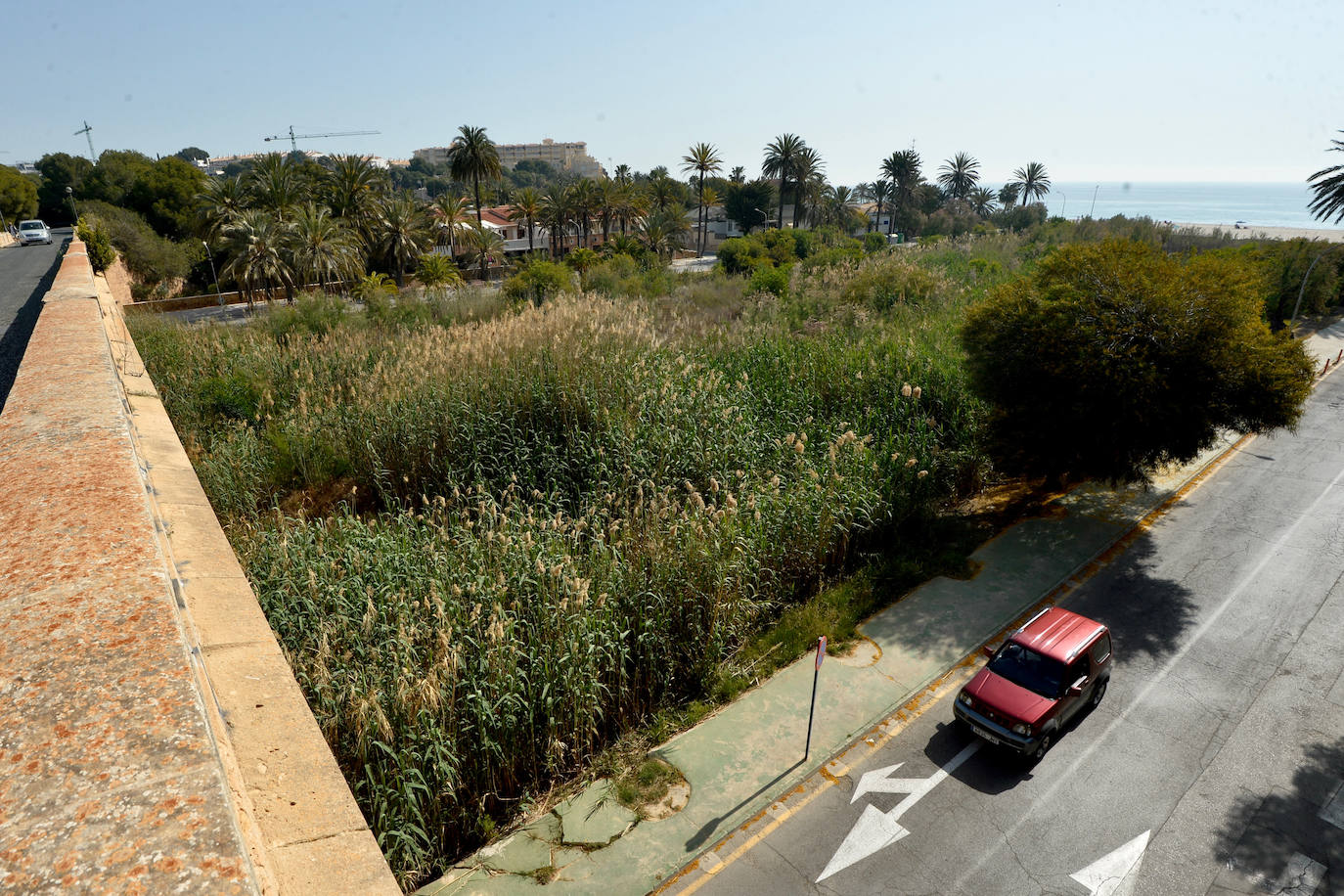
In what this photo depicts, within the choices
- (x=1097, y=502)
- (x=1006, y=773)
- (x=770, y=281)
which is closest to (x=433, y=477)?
(x=1006, y=773)

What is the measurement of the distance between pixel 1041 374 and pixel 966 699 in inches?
277

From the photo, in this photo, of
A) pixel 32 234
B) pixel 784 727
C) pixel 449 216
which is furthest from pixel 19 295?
pixel 449 216

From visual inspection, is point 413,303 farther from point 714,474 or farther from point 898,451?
point 898,451

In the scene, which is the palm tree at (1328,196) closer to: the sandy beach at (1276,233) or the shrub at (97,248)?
the sandy beach at (1276,233)

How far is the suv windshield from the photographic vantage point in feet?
27.1

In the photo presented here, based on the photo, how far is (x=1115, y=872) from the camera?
6.77 meters

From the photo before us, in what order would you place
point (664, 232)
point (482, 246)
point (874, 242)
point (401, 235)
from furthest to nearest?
point (874, 242)
point (664, 232)
point (482, 246)
point (401, 235)

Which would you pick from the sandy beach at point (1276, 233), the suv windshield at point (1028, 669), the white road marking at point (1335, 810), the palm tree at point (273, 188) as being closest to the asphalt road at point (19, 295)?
the palm tree at point (273, 188)

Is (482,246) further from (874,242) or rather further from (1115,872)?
(1115,872)

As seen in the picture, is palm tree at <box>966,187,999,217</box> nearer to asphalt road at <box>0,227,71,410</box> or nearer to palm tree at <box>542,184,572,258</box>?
palm tree at <box>542,184,572,258</box>

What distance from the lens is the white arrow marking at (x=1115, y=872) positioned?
260 inches

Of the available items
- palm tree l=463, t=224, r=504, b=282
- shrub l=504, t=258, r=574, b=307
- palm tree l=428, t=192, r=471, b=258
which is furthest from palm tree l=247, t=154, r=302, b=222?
shrub l=504, t=258, r=574, b=307

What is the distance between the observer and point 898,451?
13.4 m

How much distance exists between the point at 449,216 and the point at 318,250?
17346 mm
